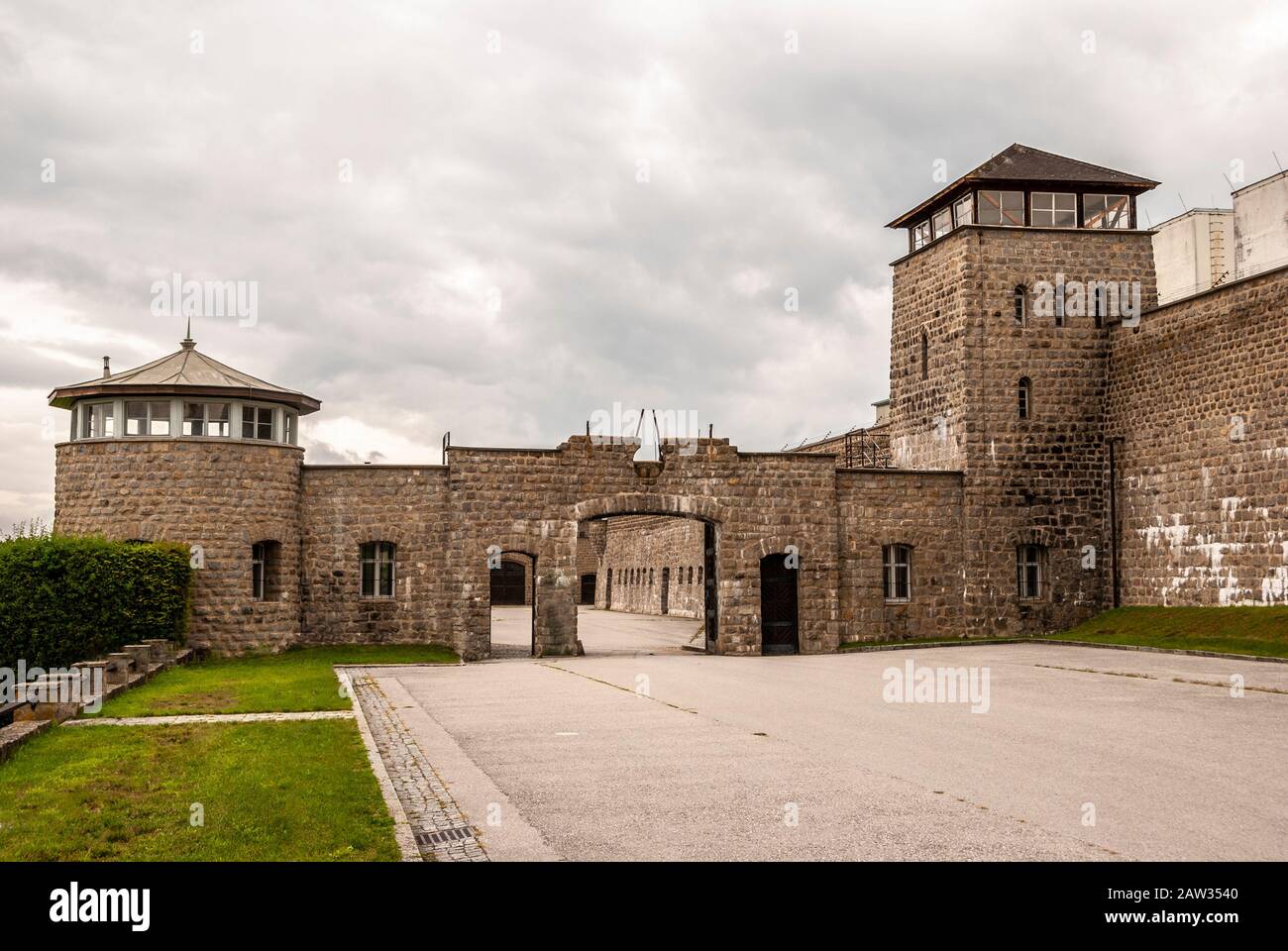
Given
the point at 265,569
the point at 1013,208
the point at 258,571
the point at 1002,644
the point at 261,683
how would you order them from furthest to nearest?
the point at 1013,208 < the point at 1002,644 < the point at 265,569 < the point at 258,571 < the point at 261,683

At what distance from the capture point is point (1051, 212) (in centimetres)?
2795

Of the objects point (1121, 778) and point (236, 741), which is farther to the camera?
point (236, 741)

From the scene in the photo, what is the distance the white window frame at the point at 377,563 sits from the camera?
78.5 ft

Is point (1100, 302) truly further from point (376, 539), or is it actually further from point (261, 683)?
point (261, 683)

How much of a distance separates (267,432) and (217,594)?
347 cm

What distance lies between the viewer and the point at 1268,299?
22656 mm

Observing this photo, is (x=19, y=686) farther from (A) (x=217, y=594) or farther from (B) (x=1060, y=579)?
(B) (x=1060, y=579)

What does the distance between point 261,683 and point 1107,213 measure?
2297cm

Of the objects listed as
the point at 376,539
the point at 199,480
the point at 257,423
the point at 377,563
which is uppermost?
the point at 257,423

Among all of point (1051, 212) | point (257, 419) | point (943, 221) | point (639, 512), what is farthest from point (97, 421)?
point (1051, 212)

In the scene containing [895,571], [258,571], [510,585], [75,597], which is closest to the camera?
[75,597]

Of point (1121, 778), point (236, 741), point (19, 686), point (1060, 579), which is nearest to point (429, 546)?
point (19, 686)

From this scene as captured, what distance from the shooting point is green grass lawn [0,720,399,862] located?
696 centimetres

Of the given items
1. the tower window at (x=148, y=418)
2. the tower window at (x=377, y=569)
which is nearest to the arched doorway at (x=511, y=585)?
the tower window at (x=377, y=569)
